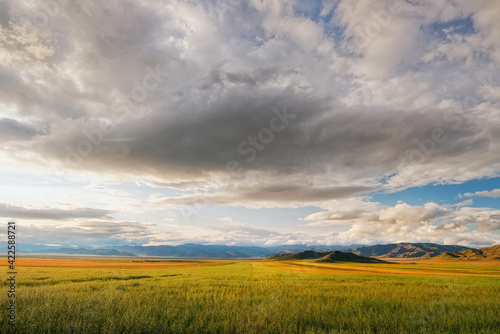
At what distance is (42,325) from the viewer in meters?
8.45

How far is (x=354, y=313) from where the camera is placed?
453 inches

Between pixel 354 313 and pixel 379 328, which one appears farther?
pixel 354 313

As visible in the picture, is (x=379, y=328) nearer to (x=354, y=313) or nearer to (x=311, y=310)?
(x=354, y=313)

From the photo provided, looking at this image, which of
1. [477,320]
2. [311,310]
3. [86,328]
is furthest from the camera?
[311,310]

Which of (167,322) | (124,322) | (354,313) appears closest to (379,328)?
(354,313)

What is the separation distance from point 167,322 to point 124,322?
1567mm

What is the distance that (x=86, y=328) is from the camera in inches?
330

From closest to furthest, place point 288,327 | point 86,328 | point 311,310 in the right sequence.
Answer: point 86,328 → point 288,327 → point 311,310

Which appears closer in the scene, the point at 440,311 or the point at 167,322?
the point at 167,322

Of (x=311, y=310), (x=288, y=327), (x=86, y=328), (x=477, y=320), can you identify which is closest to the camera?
(x=86, y=328)

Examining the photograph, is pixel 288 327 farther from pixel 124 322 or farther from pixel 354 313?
pixel 124 322

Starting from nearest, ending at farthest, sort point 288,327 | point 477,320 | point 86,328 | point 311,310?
point 86,328 → point 288,327 → point 477,320 → point 311,310

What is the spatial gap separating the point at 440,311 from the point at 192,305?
458 inches

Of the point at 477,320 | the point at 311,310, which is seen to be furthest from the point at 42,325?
the point at 477,320
